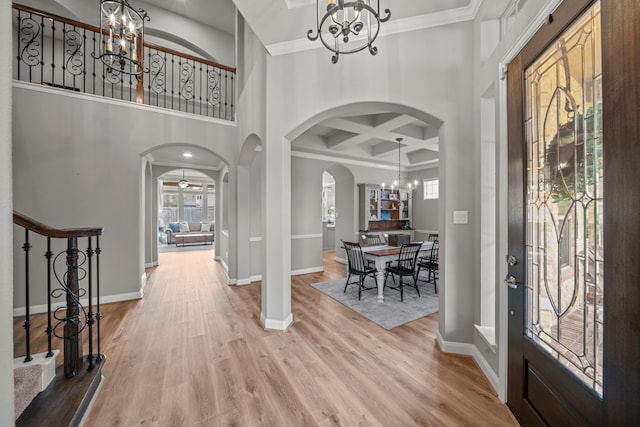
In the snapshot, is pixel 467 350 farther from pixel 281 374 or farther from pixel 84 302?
pixel 84 302

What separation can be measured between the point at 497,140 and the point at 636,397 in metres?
1.61

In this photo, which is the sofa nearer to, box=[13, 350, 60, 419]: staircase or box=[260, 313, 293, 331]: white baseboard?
box=[260, 313, 293, 331]: white baseboard

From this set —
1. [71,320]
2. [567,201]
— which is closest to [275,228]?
[71,320]

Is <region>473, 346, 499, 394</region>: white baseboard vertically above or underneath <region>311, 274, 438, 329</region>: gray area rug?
above

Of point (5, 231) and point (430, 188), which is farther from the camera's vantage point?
point (430, 188)

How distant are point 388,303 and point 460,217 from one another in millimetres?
1923

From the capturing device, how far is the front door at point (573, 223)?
2.98ft

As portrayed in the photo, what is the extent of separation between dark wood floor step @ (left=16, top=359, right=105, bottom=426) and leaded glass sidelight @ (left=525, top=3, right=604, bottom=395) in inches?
109

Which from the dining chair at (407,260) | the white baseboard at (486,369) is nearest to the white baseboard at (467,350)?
the white baseboard at (486,369)

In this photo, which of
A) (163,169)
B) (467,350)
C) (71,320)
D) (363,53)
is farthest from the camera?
(163,169)

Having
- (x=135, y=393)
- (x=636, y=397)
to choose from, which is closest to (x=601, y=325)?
(x=636, y=397)

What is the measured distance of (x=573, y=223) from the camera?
124 centimetres

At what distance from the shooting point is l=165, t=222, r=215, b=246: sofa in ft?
33.8

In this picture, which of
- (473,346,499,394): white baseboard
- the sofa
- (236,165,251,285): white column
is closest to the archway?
(236,165,251,285): white column
